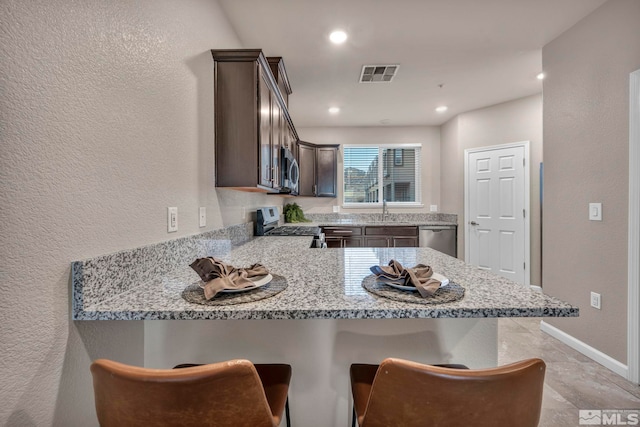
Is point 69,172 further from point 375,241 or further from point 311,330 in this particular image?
point 375,241

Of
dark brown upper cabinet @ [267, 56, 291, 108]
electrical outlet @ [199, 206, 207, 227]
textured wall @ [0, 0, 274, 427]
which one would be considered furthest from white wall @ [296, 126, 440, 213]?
textured wall @ [0, 0, 274, 427]

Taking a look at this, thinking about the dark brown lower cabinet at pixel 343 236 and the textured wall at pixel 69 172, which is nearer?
the textured wall at pixel 69 172

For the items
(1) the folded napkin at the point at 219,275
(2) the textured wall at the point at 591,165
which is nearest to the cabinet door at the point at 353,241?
(2) the textured wall at the point at 591,165

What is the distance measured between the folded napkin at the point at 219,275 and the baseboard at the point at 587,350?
2.60 metres

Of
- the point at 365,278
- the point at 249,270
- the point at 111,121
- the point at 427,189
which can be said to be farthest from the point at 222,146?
the point at 427,189

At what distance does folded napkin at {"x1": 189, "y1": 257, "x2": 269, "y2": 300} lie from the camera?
0.92m

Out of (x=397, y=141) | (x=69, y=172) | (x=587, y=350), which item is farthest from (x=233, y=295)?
(x=397, y=141)

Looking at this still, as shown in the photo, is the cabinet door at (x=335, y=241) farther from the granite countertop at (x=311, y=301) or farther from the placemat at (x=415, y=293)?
the placemat at (x=415, y=293)

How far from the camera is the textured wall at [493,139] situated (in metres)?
3.79

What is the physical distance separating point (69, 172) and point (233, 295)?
0.59 meters

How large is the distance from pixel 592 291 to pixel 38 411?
10.4 feet

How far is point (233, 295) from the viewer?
94 cm

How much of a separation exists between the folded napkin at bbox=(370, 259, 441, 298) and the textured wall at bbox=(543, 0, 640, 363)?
76.6 inches

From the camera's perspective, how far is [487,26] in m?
2.28
